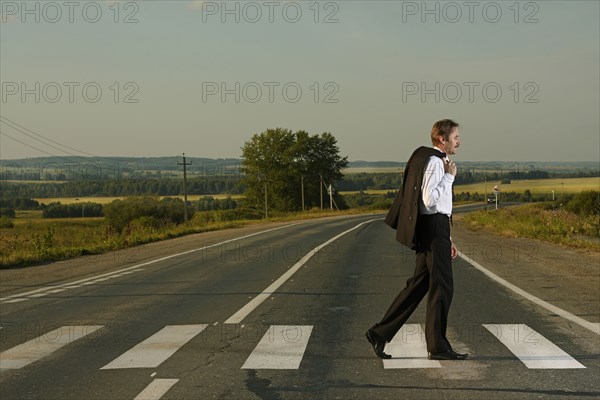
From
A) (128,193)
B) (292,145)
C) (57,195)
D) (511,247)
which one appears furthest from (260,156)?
(511,247)

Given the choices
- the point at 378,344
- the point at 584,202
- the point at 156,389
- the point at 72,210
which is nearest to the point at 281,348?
the point at 378,344

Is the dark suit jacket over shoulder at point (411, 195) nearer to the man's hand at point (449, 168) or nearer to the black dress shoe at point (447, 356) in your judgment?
the man's hand at point (449, 168)

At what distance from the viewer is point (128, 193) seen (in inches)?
2645

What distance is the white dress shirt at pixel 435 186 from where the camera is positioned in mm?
6488

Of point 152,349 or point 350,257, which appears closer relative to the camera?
point 152,349

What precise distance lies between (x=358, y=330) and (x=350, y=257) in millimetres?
10625

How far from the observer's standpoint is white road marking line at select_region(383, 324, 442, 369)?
22.5 ft

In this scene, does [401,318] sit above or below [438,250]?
below

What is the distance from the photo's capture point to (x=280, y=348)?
7.67 metres

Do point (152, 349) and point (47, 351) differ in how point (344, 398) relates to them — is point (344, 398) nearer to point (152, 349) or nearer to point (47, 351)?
point (152, 349)

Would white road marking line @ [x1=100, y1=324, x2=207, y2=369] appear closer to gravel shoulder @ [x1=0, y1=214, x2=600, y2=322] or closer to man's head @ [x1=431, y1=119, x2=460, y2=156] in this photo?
man's head @ [x1=431, y1=119, x2=460, y2=156]

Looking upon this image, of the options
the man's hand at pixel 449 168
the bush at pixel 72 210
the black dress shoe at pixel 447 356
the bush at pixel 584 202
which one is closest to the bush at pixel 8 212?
the bush at pixel 72 210

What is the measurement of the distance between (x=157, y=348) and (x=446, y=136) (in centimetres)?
341

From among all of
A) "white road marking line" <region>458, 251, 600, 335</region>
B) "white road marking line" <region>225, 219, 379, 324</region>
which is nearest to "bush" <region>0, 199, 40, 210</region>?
"white road marking line" <region>225, 219, 379, 324</region>
